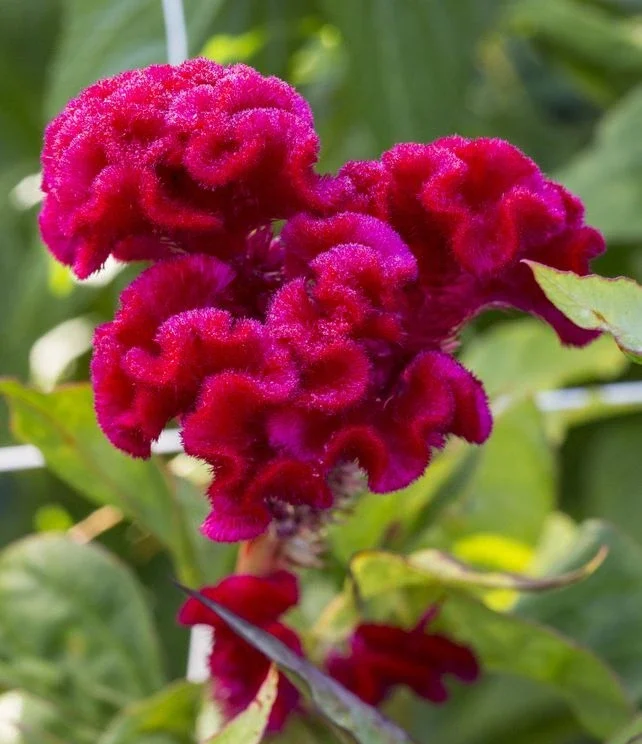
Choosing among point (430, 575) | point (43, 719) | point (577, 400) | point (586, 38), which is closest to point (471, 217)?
point (430, 575)

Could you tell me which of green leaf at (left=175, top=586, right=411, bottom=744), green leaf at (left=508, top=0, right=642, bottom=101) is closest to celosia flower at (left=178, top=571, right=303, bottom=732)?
green leaf at (left=175, top=586, right=411, bottom=744)

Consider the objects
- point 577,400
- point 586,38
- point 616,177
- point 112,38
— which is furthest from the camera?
point 586,38

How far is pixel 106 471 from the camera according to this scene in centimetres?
84

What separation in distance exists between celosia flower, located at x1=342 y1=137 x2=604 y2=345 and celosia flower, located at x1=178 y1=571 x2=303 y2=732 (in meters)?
0.18

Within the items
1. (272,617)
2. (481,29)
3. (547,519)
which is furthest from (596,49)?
(272,617)

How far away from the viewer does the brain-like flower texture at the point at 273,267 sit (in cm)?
52

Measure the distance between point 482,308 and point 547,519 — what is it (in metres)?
0.50

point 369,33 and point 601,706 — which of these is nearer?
point 601,706

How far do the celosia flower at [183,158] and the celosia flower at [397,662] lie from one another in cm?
28

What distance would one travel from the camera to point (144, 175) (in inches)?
20.9

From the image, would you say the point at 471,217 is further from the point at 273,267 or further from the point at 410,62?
the point at 410,62

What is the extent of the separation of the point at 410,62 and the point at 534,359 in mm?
356

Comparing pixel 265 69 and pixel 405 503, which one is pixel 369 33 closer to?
pixel 265 69

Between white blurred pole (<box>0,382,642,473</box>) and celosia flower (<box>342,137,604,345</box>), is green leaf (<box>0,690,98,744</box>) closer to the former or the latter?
white blurred pole (<box>0,382,642,473</box>)
